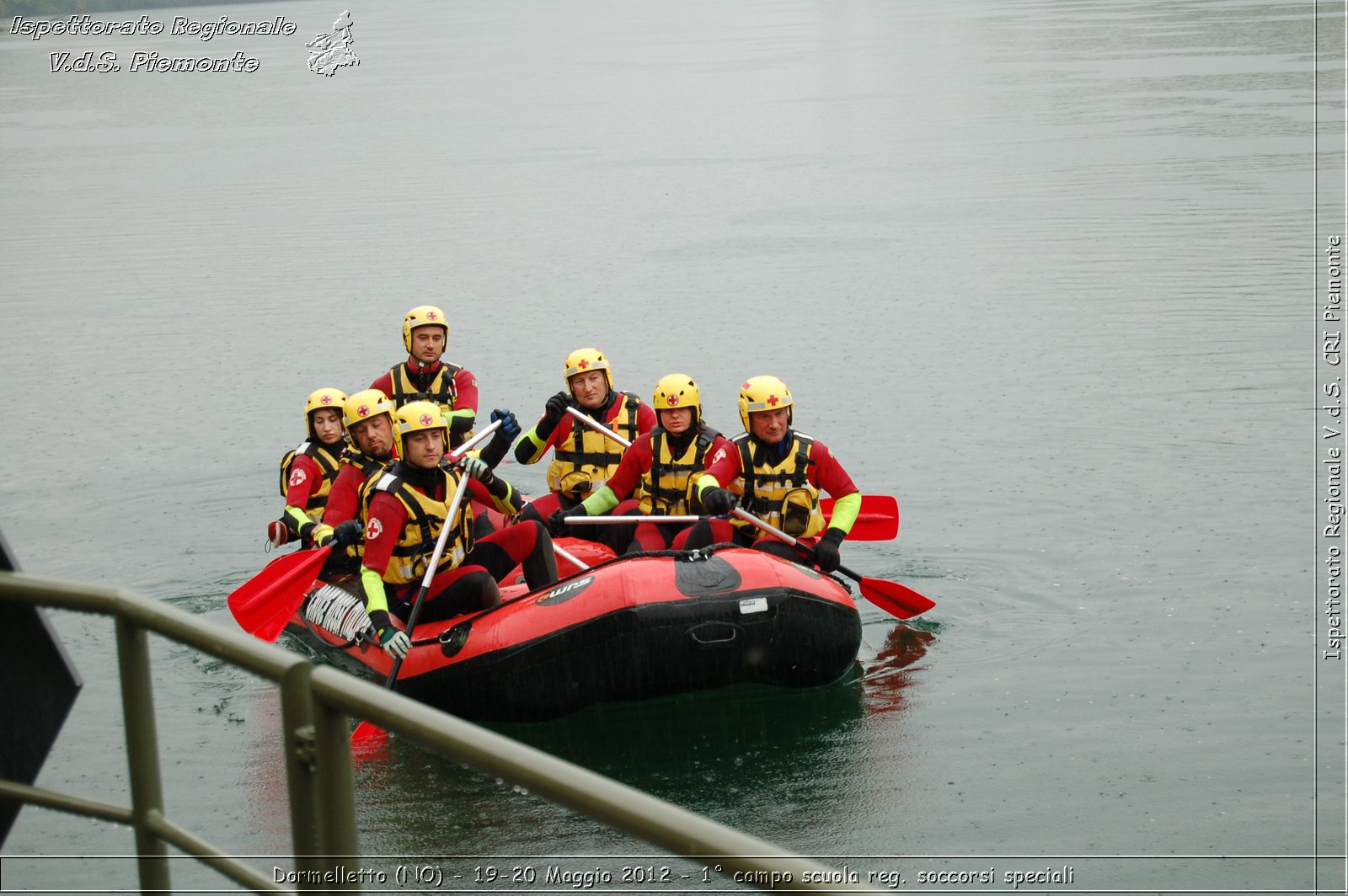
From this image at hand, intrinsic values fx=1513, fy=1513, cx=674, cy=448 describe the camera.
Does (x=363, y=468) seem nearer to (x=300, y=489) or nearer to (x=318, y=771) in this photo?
(x=300, y=489)

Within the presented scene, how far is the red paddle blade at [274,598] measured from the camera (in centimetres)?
838

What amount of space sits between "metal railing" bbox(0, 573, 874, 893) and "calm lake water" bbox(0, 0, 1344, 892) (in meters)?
0.72

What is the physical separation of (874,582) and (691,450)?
1.38 meters

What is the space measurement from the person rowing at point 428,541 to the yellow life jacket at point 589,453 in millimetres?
1391

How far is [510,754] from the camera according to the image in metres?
2.08

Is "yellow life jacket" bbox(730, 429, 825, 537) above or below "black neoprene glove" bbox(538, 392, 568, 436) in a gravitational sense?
below

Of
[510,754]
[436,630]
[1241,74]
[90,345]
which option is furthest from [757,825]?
[1241,74]

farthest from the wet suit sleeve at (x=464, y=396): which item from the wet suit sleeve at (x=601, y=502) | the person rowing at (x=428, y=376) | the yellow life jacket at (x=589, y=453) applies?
the wet suit sleeve at (x=601, y=502)

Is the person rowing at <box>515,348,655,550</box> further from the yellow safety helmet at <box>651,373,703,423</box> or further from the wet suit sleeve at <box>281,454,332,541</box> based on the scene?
the wet suit sleeve at <box>281,454,332,541</box>

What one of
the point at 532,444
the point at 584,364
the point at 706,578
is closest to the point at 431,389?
the point at 532,444

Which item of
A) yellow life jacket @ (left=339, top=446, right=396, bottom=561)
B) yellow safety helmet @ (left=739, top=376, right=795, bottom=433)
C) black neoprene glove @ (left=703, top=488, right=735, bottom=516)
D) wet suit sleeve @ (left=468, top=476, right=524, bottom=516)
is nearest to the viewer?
black neoprene glove @ (left=703, top=488, right=735, bottom=516)

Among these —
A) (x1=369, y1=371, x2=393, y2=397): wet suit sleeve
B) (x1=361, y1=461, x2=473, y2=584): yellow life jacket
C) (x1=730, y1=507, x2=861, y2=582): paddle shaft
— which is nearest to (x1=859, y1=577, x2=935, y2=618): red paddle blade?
(x1=730, y1=507, x2=861, y2=582): paddle shaft

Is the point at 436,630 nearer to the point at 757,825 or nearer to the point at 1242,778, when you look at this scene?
the point at 757,825

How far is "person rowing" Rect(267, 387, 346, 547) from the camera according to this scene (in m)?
9.64
